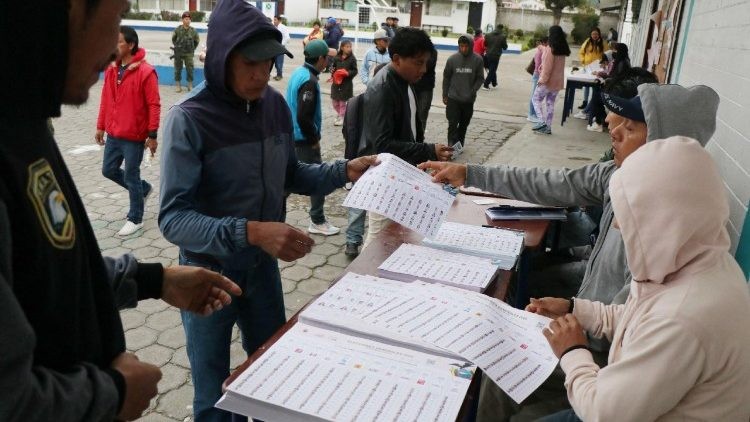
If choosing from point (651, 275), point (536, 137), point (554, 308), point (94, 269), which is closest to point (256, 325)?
point (554, 308)

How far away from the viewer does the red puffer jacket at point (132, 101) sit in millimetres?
4566

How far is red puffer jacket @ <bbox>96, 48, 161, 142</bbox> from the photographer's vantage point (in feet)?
15.0

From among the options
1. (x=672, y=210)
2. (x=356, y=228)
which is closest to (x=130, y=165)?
Answer: (x=356, y=228)

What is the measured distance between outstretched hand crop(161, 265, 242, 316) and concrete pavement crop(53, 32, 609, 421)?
1.43 ft

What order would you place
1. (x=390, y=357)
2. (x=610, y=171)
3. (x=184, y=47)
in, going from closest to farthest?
(x=390, y=357) → (x=610, y=171) → (x=184, y=47)

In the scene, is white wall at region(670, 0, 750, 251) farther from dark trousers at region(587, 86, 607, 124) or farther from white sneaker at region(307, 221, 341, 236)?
dark trousers at region(587, 86, 607, 124)

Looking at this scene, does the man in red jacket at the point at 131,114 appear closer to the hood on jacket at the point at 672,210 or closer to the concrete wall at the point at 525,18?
the hood on jacket at the point at 672,210

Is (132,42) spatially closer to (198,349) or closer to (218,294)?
(198,349)

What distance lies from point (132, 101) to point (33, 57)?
4.15 meters

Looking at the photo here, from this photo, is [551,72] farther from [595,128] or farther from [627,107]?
[627,107]

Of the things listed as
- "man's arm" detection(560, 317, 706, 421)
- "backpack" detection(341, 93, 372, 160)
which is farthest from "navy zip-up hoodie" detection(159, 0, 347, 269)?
"backpack" detection(341, 93, 372, 160)

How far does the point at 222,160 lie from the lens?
189 cm

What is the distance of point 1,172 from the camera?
0.76 meters

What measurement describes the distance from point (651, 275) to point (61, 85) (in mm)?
1244
